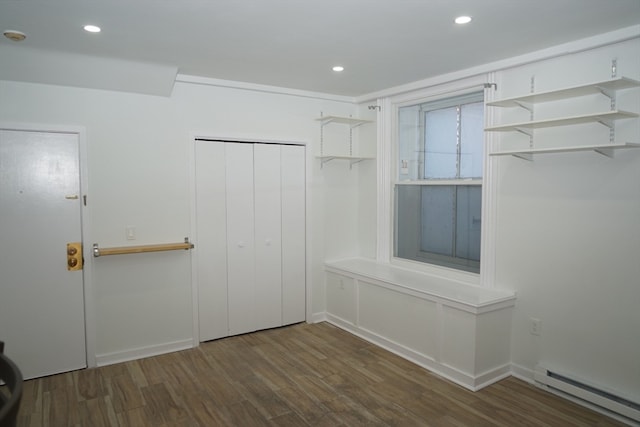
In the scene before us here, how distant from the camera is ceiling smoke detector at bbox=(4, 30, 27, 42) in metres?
2.61

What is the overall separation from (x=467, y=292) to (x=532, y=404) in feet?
2.95

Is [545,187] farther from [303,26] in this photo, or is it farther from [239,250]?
[239,250]

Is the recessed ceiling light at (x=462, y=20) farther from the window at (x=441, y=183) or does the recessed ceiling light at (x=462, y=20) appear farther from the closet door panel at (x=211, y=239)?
the closet door panel at (x=211, y=239)

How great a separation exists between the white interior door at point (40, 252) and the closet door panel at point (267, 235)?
5.26 ft

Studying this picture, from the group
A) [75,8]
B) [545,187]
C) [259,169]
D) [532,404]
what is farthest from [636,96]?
[75,8]

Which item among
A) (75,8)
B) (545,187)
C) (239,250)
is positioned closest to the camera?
(75,8)

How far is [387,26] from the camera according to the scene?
104 inches

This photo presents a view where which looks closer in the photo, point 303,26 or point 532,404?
point 303,26

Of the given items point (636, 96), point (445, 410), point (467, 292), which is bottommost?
point (445, 410)

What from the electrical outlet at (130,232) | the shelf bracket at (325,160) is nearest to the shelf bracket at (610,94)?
the shelf bracket at (325,160)

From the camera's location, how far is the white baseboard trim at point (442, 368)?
319cm

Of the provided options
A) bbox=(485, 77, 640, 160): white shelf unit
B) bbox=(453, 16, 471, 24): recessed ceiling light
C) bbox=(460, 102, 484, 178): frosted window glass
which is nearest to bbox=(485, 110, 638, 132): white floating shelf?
bbox=(485, 77, 640, 160): white shelf unit

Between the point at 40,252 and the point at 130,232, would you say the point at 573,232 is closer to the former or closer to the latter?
the point at 130,232

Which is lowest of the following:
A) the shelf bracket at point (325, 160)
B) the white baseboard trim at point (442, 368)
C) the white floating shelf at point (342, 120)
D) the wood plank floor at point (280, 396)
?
the wood plank floor at point (280, 396)
